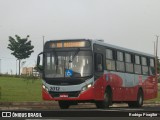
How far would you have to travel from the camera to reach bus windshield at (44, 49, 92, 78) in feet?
75.8

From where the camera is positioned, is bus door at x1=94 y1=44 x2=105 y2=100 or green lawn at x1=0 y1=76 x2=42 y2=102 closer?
bus door at x1=94 y1=44 x2=105 y2=100

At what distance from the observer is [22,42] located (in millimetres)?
115812

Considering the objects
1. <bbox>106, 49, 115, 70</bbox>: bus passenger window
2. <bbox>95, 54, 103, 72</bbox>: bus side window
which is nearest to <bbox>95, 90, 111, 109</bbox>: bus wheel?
<bbox>106, 49, 115, 70</bbox>: bus passenger window

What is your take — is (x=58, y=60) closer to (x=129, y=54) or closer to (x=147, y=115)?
(x=129, y=54)

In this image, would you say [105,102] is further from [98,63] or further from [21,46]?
[21,46]

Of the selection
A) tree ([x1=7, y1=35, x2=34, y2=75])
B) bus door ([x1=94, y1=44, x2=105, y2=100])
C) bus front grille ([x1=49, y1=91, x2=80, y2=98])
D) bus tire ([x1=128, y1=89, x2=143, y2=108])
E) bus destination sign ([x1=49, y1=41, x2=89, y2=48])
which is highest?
tree ([x1=7, y1=35, x2=34, y2=75])

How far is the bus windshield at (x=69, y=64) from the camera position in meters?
A: 23.1

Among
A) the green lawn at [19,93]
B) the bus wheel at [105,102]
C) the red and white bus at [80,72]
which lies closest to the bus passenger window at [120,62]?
the red and white bus at [80,72]

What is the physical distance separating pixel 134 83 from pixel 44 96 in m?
7.12

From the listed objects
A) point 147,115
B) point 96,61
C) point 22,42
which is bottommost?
point 147,115

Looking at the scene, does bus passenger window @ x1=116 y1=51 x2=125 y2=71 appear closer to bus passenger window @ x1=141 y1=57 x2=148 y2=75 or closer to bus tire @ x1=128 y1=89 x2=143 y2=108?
bus tire @ x1=128 y1=89 x2=143 y2=108

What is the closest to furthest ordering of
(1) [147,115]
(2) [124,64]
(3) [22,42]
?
(1) [147,115], (2) [124,64], (3) [22,42]

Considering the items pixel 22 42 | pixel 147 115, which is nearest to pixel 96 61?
pixel 147 115

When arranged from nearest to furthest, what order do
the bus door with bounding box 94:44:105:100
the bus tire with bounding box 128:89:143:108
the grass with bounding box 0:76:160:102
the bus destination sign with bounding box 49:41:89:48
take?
the bus door with bounding box 94:44:105:100, the bus destination sign with bounding box 49:41:89:48, the bus tire with bounding box 128:89:143:108, the grass with bounding box 0:76:160:102
